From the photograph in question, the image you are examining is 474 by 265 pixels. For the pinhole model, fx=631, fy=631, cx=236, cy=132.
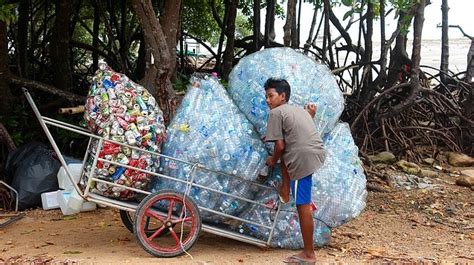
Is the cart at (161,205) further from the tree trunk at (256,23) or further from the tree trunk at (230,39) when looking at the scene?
the tree trunk at (256,23)

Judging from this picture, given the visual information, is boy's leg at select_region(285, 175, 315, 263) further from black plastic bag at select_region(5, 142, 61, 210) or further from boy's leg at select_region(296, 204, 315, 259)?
black plastic bag at select_region(5, 142, 61, 210)

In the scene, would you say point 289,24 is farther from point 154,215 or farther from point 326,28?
point 154,215

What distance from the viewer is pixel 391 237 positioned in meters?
5.18

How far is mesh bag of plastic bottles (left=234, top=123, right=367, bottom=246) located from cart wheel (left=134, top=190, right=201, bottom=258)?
422 mm

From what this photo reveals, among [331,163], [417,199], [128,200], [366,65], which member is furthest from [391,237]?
[366,65]

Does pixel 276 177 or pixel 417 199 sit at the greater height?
pixel 276 177

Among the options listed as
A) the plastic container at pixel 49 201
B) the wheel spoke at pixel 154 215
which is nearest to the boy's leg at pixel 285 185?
the wheel spoke at pixel 154 215

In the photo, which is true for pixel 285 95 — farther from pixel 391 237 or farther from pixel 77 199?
pixel 77 199

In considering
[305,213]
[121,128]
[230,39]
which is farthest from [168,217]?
[230,39]

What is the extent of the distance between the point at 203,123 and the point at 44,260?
1.41 metres

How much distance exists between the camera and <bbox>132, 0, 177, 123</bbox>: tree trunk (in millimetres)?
5309

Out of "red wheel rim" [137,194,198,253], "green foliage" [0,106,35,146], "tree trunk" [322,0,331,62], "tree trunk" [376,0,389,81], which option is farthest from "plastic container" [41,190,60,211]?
"tree trunk" [376,0,389,81]

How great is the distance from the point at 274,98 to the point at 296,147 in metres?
0.35

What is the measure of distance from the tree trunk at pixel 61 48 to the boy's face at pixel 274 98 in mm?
4333
